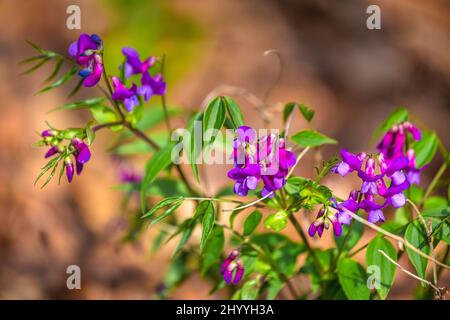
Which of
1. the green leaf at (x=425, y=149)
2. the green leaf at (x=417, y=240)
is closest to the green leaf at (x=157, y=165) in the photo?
the green leaf at (x=417, y=240)

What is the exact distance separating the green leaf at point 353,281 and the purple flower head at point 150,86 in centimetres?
71

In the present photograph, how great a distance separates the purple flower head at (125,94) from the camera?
1.50 meters

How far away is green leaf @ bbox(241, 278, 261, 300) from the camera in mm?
1673

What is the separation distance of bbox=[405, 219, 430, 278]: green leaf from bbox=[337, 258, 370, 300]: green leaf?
0.18 metres

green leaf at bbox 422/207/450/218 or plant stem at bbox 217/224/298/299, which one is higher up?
green leaf at bbox 422/207/450/218

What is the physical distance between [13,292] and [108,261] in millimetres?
504

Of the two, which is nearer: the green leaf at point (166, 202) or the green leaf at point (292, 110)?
the green leaf at point (166, 202)

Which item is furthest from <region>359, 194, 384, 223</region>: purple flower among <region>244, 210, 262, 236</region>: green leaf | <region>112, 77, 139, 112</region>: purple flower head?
<region>112, 77, 139, 112</region>: purple flower head

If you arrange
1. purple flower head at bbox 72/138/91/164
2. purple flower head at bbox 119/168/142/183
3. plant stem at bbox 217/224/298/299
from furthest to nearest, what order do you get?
purple flower head at bbox 119/168/142/183 < plant stem at bbox 217/224/298/299 < purple flower head at bbox 72/138/91/164

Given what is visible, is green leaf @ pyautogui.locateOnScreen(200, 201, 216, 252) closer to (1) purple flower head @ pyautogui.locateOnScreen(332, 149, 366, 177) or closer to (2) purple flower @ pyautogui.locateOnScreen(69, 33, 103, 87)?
(1) purple flower head @ pyautogui.locateOnScreen(332, 149, 366, 177)

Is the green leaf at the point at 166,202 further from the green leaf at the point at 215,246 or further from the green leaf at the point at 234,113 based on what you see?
the green leaf at the point at 215,246

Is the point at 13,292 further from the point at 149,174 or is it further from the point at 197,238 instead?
the point at 149,174
